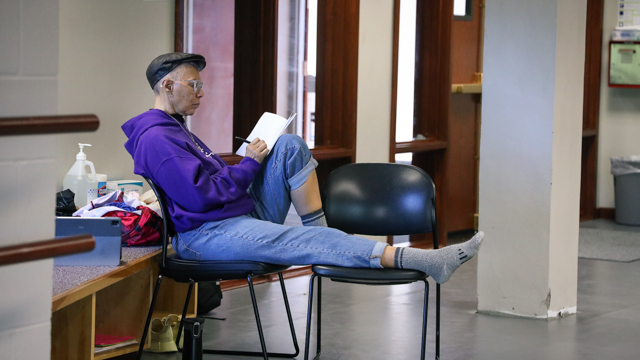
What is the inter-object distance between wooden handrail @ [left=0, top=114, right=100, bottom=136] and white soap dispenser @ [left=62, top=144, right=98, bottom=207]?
7.75 ft

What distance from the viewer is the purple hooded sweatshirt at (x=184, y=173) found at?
265 centimetres

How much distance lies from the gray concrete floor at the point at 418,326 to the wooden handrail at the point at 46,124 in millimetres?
2275

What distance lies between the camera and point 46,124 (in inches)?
34.3

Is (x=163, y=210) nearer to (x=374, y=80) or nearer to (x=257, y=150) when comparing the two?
(x=257, y=150)

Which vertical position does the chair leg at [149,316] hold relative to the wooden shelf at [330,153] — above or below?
below

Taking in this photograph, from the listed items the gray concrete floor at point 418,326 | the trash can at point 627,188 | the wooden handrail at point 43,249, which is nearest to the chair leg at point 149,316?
the gray concrete floor at point 418,326

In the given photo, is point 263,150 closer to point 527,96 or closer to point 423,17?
point 527,96

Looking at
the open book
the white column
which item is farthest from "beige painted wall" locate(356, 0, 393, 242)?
the open book

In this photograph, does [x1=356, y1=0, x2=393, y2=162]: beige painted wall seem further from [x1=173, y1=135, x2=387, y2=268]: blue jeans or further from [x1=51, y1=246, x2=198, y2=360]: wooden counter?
[x1=173, y1=135, x2=387, y2=268]: blue jeans

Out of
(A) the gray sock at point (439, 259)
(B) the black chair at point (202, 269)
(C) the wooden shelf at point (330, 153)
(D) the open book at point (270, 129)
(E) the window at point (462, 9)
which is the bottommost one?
(B) the black chair at point (202, 269)

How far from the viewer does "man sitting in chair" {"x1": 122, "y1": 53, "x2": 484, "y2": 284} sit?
263cm

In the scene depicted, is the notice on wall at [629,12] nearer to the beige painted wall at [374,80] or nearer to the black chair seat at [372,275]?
the beige painted wall at [374,80]

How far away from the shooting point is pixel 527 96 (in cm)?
361

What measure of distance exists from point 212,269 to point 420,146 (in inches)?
123
